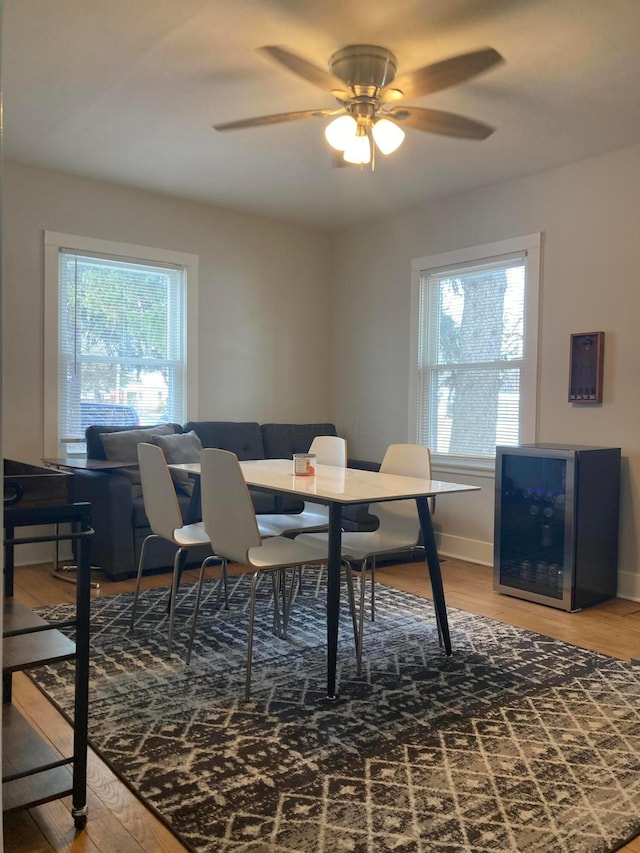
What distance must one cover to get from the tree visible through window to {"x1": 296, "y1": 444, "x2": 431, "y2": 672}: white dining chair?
1472 millimetres

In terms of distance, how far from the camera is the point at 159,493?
3082 mm

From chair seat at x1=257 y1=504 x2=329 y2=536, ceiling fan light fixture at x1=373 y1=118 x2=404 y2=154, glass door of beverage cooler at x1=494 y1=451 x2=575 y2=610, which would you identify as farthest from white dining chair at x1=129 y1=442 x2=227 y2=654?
glass door of beverage cooler at x1=494 y1=451 x2=575 y2=610

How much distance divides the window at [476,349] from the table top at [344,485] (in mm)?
1656

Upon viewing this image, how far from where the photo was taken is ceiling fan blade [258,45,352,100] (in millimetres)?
2588

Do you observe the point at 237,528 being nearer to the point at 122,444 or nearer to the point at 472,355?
the point at 122,444

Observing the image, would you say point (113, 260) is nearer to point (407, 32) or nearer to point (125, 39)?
point (125, 39)

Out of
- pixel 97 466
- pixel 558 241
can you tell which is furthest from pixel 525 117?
pixel 97 466

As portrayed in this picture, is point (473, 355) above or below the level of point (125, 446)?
above

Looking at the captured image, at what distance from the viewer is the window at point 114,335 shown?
15.4 ft

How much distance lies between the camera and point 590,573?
388 centimetres

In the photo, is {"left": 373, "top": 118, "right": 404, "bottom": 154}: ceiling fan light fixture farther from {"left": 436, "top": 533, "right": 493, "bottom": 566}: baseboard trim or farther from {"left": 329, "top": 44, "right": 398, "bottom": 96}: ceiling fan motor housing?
{"left": 436, "top": 533, "right": 493, "bottom": 566}: baseboard trim

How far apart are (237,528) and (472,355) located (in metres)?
2.87

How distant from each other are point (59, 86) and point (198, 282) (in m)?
2.11

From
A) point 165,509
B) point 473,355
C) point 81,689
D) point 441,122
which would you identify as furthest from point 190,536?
point 473,355
